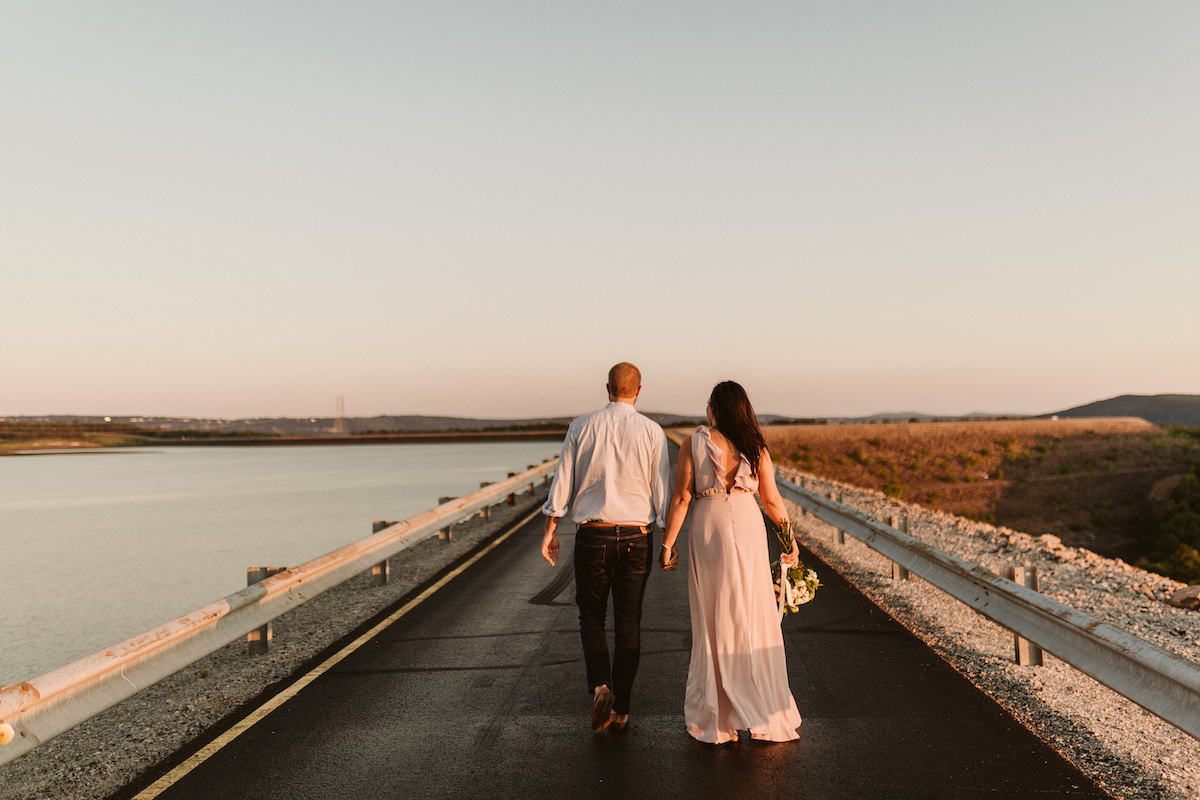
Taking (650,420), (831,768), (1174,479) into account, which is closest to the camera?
(831,768)

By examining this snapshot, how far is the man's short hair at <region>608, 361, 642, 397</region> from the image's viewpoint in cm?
559

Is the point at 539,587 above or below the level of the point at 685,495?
below

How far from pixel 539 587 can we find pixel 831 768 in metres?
6.31

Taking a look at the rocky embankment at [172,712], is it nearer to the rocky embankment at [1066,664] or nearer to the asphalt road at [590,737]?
the asphalt road at [590,737]

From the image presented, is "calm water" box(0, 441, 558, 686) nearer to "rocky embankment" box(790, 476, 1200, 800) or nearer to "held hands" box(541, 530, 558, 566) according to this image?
"held hands" box(541, 530, 558, 566)

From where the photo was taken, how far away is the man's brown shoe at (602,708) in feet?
17.8

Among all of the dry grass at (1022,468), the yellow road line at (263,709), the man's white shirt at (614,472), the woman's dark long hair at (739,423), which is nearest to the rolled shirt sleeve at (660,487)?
the man's white shirt at (614,472)

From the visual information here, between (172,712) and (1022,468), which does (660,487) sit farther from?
(1022,468)

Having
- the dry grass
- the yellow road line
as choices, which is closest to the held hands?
the yellow road line

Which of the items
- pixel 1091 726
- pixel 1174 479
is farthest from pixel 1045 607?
pixel 1174 479

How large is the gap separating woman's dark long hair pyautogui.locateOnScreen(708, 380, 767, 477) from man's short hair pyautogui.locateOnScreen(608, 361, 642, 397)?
1.77ft

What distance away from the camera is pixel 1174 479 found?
45031mm

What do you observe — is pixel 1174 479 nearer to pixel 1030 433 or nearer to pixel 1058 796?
pixel 1030 433

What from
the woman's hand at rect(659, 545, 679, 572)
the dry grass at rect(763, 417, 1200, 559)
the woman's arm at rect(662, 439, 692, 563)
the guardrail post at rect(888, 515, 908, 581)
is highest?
the woman's arm at rect(662, 439, 692, 563)
